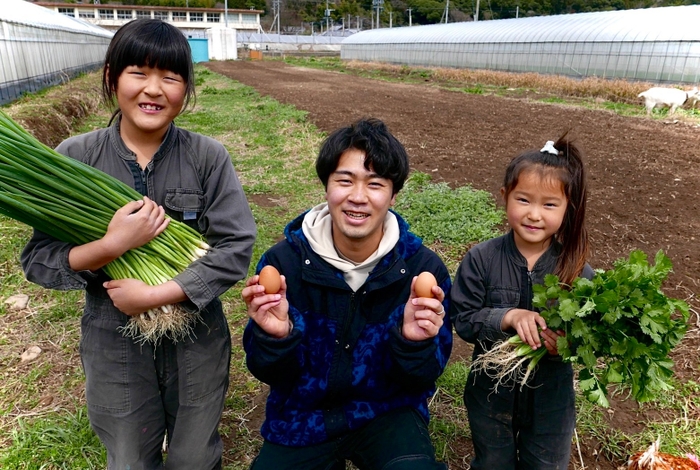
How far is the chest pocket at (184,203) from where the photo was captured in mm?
1854

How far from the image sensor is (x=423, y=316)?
1.70 meters

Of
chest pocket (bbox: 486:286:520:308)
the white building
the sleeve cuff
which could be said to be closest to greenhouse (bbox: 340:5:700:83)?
chest pocket (bbox: 486:286:520:308)

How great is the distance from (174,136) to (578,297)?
5.11 feet

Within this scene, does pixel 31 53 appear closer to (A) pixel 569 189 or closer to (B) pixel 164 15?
(A) pixel 569 189

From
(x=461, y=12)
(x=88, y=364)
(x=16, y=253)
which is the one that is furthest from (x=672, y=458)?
(x=461, y=12)

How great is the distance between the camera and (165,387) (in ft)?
6.27

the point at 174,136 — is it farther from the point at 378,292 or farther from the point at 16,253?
the point at 16,253

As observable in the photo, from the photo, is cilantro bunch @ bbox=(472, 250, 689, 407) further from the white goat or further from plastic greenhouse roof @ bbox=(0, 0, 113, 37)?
the white goat

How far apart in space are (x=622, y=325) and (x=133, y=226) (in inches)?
66.3

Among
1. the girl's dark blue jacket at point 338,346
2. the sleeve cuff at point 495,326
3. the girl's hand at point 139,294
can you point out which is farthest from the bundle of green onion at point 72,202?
the sleeve cuff at point 495,326

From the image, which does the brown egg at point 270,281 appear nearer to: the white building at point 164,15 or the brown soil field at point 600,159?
the brown soil field at point 600,159

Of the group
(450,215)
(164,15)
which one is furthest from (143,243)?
(164,15)

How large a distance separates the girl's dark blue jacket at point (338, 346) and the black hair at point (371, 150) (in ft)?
0.88

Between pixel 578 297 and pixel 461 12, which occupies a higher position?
pixel 461 12
